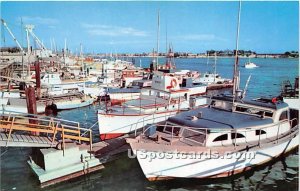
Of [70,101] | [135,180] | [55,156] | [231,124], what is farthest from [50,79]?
[231,124]

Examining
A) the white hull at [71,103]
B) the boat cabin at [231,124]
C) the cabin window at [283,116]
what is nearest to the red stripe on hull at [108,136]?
the boat cabin at [231,124]

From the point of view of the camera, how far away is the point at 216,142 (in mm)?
14625

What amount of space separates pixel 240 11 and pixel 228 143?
9.03 metres

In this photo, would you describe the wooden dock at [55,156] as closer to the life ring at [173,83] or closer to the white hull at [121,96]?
the life ring at [173,83]

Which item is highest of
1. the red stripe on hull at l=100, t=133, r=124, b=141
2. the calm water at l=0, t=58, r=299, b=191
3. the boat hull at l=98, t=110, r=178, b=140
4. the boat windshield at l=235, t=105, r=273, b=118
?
the boat windshield at l=235, t=105, r=273, b=118

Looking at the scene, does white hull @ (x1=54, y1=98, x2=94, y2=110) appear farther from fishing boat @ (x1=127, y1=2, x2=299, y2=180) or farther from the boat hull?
fishing boat @ (x1=127, y1=2, x2=299, y2=180)

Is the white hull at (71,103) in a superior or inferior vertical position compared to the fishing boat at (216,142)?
inferior

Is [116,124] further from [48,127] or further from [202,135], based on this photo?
[202,135]

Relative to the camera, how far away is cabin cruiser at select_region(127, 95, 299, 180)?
1399 cm

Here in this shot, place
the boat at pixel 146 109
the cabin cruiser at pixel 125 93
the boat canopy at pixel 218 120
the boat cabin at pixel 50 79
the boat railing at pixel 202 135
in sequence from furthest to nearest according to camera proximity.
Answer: the boat cabin at pixel 50 79
the cabin cruiser at pixel 125 93
the boat at pixel 146 109
the boat canopy at pixel 218 120
the boat railing at pixel 202 135

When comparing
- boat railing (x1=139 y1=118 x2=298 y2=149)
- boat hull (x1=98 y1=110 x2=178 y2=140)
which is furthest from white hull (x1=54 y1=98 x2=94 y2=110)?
boat railing (x1=139 y1=118 x2=298 y2=149)

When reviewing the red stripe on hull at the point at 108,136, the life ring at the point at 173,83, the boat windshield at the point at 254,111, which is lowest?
the red stripe on hull at the point at 108,136

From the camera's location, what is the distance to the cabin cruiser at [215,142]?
13991mm

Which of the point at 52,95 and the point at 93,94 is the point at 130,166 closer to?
the point at 52,95
